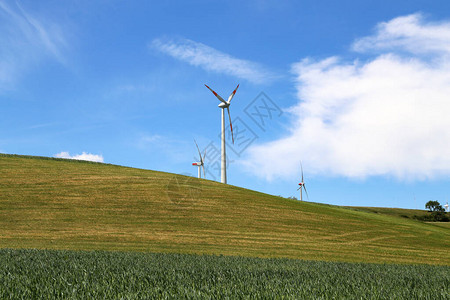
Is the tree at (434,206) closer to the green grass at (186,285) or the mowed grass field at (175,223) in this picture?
the mowed grass field at (175,223)

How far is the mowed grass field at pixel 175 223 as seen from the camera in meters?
27.7

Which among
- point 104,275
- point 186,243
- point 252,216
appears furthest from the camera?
point 252,216

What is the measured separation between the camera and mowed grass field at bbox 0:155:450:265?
27.7m

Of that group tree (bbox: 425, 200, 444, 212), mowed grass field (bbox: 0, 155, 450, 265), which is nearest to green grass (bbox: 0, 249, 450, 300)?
mowed grass field (bbox: 0, 155, 450, 265)

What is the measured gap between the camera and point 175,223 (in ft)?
116

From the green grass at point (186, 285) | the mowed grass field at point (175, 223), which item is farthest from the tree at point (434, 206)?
the green grass at point (186, 285)

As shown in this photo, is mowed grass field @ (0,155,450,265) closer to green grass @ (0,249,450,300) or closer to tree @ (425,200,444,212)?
green grass @ (0,249,450,300)

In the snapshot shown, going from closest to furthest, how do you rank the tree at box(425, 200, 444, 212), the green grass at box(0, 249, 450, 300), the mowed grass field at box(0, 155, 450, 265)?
the green grass at box(0, 249, 450, 300), the mowed grass field at box(0, 155, 450, 265), the tree at box(425, 200, 444, 212)

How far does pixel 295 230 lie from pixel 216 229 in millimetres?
8053

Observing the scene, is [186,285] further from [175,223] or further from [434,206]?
[434,206]

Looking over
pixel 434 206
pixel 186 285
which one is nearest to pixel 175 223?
pixel 186 285

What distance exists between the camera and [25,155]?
70188 millimetres

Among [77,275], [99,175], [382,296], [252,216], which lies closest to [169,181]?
[99,175]

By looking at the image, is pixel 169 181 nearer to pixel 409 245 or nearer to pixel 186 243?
pixel 186 243
